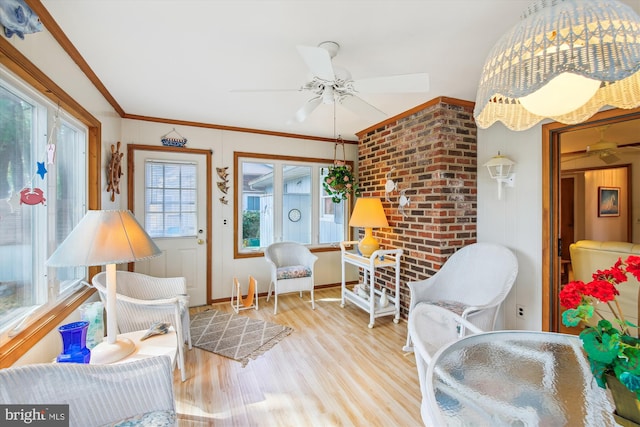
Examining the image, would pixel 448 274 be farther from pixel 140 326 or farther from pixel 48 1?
pixel 48 1

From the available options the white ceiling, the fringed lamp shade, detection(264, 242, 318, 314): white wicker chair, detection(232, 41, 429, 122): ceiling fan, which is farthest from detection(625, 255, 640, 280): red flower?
detection(264, 242, 318, 314): white wicker chair

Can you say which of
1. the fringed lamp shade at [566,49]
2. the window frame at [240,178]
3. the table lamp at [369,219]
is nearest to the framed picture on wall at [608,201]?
the table lamp at [369,219]

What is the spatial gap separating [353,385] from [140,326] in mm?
1648

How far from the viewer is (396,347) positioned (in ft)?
8.57

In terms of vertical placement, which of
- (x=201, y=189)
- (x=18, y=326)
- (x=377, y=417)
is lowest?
(x=377, y=417)

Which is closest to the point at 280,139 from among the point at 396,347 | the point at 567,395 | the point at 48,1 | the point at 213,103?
the point at 213,103

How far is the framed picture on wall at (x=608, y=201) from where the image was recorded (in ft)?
8.51

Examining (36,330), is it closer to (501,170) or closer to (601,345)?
(601,345)

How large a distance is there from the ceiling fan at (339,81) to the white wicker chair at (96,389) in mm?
1636

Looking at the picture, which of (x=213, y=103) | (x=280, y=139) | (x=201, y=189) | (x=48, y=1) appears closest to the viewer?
(x=48, y=1)

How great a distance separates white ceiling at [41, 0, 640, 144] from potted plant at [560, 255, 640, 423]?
146 cm

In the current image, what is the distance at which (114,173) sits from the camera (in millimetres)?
2832

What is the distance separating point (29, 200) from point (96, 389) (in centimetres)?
107

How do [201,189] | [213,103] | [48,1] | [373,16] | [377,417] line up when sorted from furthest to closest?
1. [201,189]
2. [213,103]
3. [377,417]
4. [373,16]
5. [48,1]
